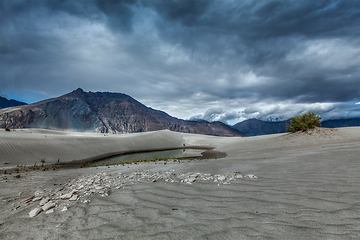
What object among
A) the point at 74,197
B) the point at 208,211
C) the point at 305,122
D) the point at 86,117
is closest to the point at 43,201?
the point at 74,197

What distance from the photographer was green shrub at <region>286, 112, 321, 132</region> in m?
17.7

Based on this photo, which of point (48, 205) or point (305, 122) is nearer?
point (48, 205)

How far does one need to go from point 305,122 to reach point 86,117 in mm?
158059

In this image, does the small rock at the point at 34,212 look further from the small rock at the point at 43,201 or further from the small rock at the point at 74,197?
the small rock at the point at 74,197

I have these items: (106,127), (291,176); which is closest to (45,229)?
(291,176)

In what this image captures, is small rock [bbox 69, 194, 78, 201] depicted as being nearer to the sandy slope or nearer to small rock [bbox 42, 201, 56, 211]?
small rock [bbox 42, 201, 56, 211]

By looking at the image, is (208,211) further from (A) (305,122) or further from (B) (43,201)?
(A) (305,122)

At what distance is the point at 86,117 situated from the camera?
141625 millimetres

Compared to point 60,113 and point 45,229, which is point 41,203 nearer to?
point 45,229

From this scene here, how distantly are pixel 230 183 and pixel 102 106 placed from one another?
190486 mm

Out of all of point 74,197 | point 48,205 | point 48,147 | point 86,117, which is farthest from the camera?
point 86,117

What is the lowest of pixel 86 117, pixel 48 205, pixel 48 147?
pixel 48 147

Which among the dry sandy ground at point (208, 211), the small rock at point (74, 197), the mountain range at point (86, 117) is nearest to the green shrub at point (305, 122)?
the dry sandy ground at point (208, 211)

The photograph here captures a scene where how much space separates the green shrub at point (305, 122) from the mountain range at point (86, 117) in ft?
426
